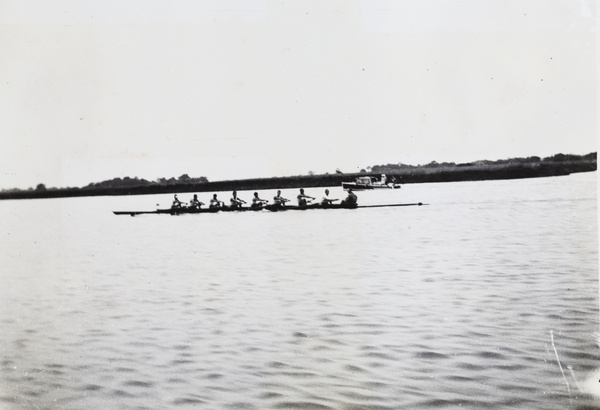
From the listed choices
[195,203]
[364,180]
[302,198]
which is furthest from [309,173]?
[195,203]

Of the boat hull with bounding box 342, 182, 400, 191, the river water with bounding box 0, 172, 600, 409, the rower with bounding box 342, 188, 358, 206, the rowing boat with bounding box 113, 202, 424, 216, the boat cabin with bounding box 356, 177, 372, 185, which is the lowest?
the river water with bounding box 0, 172, 600, 409

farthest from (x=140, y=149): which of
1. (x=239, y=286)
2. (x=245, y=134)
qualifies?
(x=239, y=286)

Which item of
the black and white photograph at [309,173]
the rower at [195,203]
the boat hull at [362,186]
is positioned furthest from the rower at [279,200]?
the black and white photograph at [309,173]

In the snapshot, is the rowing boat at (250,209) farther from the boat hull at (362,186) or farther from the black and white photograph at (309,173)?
the black and white photograph at (309,173)

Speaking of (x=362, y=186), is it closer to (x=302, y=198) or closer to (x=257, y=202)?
(x=302, y=198)

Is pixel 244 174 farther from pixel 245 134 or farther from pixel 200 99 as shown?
pixel 200 99

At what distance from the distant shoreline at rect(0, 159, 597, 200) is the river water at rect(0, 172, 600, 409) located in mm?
59

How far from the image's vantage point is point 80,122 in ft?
7.76

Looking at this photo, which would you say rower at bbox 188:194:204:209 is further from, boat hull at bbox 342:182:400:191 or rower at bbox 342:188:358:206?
boat hull at bbox 342:182:400:191

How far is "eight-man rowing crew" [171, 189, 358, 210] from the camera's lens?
3460 millimetres

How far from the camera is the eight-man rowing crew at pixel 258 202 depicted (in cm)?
346

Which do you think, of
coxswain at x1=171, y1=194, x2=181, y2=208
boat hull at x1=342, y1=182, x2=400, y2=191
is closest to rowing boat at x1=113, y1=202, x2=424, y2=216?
coxswain at x1=171, y1=194, x2=181, y2=208

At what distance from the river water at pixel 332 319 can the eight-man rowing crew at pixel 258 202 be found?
64 cm

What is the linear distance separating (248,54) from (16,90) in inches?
36.6
